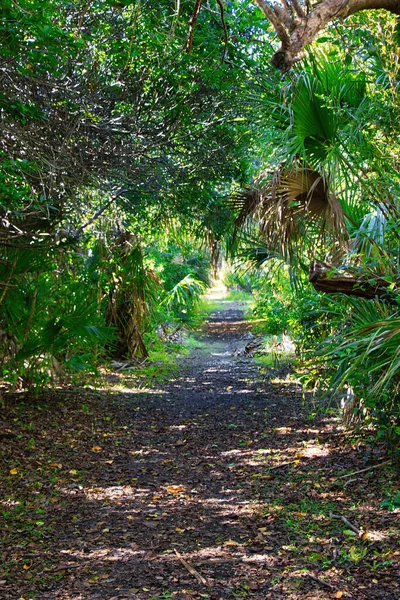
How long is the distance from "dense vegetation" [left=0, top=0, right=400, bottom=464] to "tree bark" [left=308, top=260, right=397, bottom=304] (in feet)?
0.04

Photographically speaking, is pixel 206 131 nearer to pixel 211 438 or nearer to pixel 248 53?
pixel 248 53

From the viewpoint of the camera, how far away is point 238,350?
1725 cm

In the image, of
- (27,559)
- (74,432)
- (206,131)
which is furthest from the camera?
(206,131)

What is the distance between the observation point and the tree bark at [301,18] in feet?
17.8

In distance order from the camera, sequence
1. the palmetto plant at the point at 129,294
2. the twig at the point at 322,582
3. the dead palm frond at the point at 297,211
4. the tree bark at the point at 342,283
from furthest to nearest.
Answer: the palmetto plant at the point at 129,294
the dead palm frond at the point at 297,211
the tree bark at the point at 342,283
the twig at the point at 322,582

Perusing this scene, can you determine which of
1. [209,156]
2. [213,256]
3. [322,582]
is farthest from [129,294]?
[322,582]

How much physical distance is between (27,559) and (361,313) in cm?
294

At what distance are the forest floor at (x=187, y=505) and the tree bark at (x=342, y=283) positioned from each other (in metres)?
1.48

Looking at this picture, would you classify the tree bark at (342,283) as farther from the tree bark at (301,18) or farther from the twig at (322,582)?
the tree bark at (301,18)

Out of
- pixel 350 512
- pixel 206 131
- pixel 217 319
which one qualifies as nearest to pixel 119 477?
pixel 350 512

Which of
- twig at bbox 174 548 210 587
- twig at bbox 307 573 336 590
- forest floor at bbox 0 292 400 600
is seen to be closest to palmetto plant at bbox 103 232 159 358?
forest floor at bbox 0 292 400 600

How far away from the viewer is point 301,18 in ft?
19.3

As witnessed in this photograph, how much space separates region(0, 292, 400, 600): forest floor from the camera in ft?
11.8

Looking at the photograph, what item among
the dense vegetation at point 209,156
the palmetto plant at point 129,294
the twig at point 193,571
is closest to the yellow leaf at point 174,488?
the twig at point 193,571
